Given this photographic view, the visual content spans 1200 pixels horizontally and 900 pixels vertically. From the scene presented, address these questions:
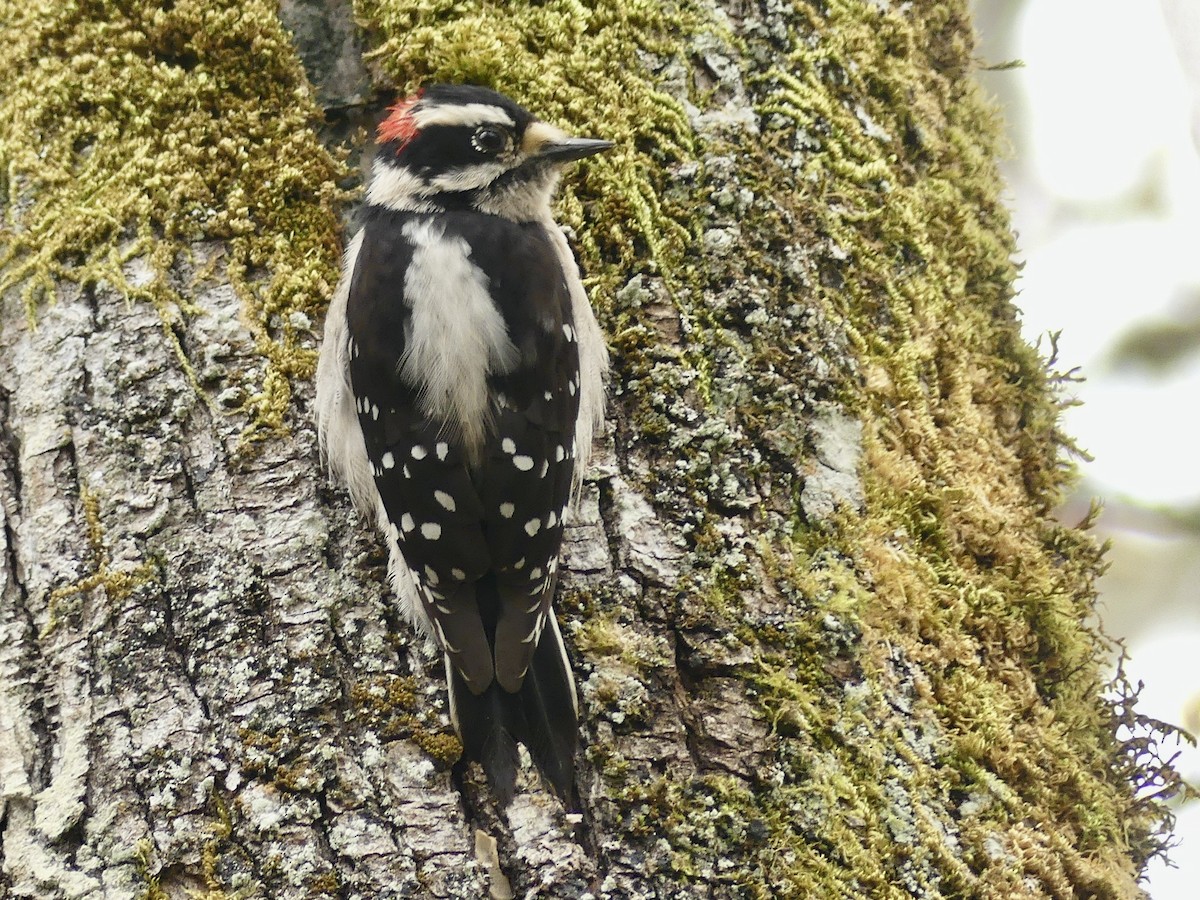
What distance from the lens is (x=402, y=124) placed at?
8.43 feet

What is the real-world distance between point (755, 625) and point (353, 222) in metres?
1.39

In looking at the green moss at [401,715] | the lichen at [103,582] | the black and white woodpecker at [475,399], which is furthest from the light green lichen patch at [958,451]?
the lichen at [103,582]

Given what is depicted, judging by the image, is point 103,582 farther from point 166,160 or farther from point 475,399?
point 166,160

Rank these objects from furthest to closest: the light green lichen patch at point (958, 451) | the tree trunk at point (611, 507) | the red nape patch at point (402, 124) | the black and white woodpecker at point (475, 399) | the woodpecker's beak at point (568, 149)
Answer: the red nape patch at point (402, 124) < the woodpecker's beak at point (568, 149) < the light green lichen patch at point (958, 451) < the black and white woodpecker at point (475, 399) < the tree trunk at point (611, 507)

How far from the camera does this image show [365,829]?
1963 millimetres

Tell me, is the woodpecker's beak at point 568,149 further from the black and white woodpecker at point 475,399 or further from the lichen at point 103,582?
the lichen at point 103,582

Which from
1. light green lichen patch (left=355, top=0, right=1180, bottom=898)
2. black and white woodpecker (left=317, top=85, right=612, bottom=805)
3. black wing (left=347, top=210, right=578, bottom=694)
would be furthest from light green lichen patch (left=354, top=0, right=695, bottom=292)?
black wing (left=347, top=210, right=578, bottom=694)

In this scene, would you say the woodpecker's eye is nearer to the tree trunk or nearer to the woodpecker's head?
the woodpecker's head

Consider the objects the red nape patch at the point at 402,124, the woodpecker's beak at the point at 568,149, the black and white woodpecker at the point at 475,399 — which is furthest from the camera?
the red nape patch at the point at 402,124

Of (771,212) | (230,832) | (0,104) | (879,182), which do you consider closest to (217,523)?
(230,832)

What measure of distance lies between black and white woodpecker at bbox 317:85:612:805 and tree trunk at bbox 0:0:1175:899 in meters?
0.07

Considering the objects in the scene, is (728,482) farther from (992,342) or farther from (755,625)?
(992,342)

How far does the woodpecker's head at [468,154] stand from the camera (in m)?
2.51

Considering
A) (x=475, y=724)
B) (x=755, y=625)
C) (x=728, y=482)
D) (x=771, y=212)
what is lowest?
(x=475, y=724)
